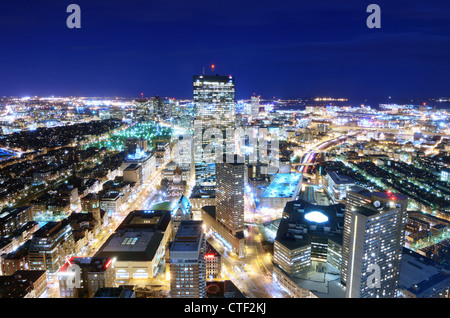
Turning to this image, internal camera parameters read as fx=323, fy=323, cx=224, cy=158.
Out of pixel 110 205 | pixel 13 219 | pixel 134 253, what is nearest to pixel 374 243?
pixel 134 253

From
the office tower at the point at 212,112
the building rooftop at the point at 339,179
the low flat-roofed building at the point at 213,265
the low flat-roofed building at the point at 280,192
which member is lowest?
the low flat-roofed building at the point at 213,265

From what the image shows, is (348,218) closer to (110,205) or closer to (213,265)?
(213,265)

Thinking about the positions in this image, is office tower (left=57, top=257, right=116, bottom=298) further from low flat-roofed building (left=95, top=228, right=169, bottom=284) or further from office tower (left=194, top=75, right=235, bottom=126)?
office tower (left=194, top=75, right=235, bottom=126)

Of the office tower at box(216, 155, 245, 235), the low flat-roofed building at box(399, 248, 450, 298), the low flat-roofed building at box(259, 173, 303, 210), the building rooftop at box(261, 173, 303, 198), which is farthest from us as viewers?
the building rooftop at box(261, 173, 303, 198)

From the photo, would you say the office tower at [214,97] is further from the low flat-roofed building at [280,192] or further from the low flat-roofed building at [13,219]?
the low flat-roofed building at [13,219]

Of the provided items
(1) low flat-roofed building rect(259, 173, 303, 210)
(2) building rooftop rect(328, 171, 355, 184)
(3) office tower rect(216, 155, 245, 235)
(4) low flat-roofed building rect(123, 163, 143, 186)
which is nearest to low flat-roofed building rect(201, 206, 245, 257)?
(3) office tower rect(216, 155, 245, 235)

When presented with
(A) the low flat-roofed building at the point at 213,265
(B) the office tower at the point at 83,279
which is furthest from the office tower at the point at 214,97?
(B) the office tower at the point at 83,279
